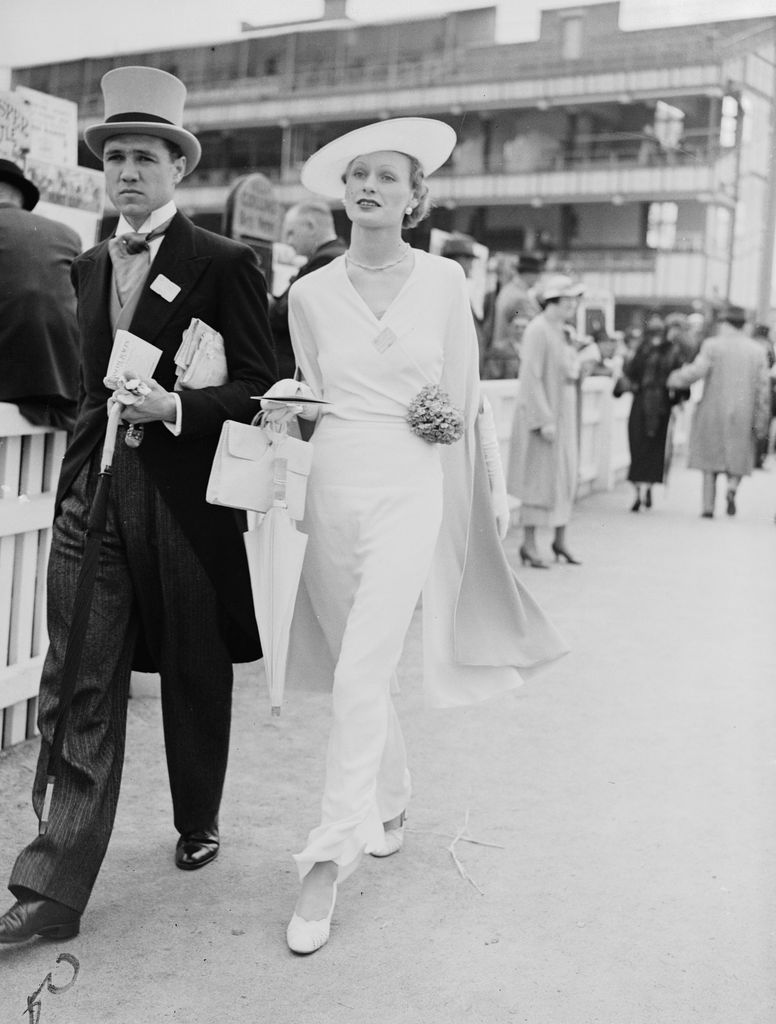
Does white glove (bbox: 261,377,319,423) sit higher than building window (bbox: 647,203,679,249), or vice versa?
building window (bbox: 647,203,679,249)

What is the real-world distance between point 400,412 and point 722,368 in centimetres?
1039

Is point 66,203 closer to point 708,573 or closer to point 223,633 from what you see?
point 223,633


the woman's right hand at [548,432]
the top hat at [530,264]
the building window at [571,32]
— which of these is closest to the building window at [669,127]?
the top hat at [530,264]

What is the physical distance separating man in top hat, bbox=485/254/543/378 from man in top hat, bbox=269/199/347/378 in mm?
5066

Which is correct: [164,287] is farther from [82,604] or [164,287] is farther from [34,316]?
[34,316]

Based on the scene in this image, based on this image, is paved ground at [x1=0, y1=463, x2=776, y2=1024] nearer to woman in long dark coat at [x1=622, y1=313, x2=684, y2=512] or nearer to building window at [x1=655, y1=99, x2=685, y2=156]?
woman in long dark coat at [x1=622, y1=313, x2=684, y2=512]

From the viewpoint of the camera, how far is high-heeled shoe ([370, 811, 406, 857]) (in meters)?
3.91

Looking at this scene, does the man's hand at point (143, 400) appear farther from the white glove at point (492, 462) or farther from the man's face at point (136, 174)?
the white glove at point (492, 462)

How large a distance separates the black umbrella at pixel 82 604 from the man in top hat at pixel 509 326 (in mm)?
8930

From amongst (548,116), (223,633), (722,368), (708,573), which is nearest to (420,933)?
(223,633)

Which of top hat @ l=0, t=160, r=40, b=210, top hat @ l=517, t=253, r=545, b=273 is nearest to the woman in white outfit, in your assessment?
top hat @ l=0, t=160, r=40, b=210

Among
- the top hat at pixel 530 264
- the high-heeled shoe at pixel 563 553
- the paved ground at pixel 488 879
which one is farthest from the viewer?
the top hat at pixel 530 264

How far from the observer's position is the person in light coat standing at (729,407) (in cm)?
1301

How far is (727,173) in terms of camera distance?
18266 millimetres
